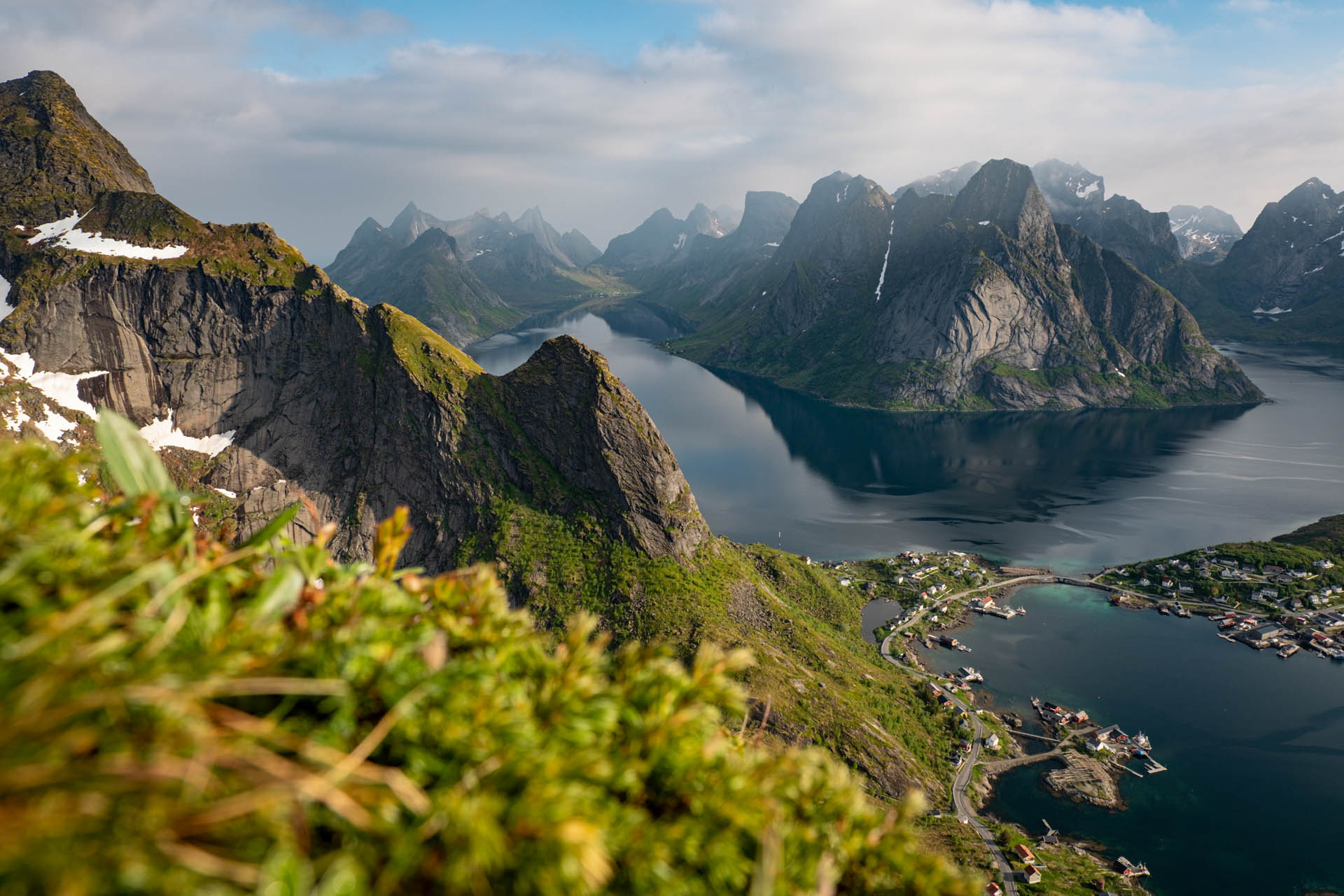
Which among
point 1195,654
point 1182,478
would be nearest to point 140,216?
point 1195,654

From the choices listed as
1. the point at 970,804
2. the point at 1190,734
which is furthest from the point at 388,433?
the point at 1190,734

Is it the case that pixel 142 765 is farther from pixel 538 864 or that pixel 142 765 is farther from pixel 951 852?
pixel 951 852

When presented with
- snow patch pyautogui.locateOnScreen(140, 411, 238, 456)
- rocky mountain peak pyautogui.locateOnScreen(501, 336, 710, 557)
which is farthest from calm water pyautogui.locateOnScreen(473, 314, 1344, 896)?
snow patch pyautogui.locateOnScreen(140, 411, 238, 456)

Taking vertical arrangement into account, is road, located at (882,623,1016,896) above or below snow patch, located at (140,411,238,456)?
below

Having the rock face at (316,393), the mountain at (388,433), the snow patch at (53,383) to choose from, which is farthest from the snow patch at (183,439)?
the snow patch at (53,383)

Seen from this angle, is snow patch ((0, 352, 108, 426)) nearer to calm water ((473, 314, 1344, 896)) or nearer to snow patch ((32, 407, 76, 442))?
snow patch ((32, 407, 76, 442))

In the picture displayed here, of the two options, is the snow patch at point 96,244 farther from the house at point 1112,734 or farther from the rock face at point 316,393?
the house at point 1112,734

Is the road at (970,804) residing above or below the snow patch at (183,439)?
below
